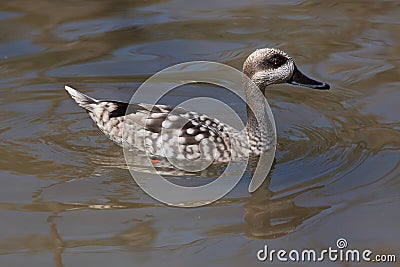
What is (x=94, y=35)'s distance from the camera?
33.5 ft

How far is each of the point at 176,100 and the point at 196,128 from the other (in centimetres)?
129

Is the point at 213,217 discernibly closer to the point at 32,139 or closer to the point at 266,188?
the point at 266,188

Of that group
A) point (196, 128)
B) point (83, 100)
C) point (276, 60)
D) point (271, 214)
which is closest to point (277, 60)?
point (276, 60)

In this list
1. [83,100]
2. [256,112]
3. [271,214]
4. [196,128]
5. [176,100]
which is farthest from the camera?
[176,100]

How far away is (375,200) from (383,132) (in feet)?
4.19

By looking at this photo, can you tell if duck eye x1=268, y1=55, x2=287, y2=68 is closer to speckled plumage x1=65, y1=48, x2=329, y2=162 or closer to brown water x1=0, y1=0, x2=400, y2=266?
speckled plumage x1=65, y1=48, x2=329, y2=162

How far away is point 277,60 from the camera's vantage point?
7504 millimetres

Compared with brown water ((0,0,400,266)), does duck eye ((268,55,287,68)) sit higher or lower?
higher

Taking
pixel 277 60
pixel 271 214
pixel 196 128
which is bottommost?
pixel 271 214

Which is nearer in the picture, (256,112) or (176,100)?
(256,112)

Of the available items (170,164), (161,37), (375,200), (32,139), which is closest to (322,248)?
(375,200)

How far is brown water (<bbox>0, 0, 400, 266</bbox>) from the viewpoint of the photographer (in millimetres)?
6270

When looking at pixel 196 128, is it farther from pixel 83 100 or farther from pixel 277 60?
pixel 83 100

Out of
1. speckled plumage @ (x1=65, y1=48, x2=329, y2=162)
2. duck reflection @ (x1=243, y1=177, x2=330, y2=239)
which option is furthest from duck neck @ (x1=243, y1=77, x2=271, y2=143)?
duck reflection @ (x1=243, y1=177, x2=330, y2=239)
